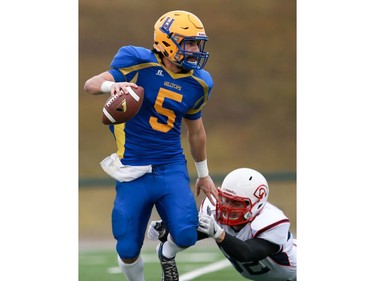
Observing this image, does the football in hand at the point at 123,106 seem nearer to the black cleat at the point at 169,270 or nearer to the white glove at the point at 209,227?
A: the white glove at the point at 209,227

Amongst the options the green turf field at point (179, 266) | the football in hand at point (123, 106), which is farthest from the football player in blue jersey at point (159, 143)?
the green turf field at point (179, 266)

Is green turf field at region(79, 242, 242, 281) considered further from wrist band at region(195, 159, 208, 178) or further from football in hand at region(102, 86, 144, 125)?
football in hand at region(102, 86, 144, 125)

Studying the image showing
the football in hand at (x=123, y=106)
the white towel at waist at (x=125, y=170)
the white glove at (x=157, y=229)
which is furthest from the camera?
the white glove at (x=157, y=229)

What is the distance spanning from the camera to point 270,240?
14.5 feet

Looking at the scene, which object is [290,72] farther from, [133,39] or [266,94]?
[133,39]

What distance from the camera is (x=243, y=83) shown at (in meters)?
10.6

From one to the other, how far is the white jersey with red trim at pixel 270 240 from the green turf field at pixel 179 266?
566 mm

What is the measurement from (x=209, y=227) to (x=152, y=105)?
768 mm

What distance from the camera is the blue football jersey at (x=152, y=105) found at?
14.1 feet

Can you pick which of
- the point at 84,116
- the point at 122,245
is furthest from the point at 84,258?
the point at 84,116

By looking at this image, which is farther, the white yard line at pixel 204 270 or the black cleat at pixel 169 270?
the white yard line at pixel 204 270

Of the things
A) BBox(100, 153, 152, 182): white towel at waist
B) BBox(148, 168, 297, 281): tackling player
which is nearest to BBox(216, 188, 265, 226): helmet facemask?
BBox(148, 168, 297, 281): tackling player

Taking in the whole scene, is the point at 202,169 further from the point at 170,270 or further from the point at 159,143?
the point at 170,270

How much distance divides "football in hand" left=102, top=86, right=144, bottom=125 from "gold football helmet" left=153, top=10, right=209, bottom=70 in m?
0.39
